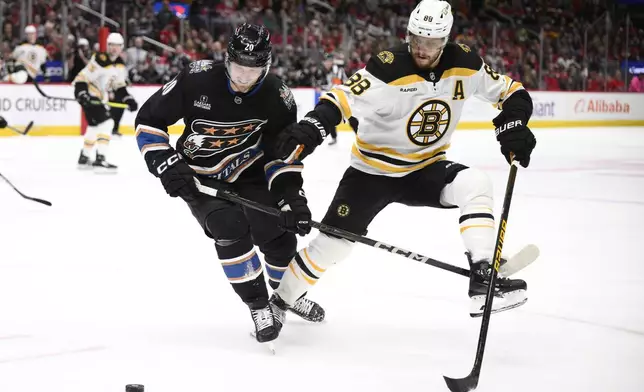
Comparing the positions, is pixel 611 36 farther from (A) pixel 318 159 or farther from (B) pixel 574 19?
(A) pixel 318 159

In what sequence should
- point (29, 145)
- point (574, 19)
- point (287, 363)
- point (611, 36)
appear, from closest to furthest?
point (287, 363) < point (29, 145) < point (611, 36) < point (574, 19)

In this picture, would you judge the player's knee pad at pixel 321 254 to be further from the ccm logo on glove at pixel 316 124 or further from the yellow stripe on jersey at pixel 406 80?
the yellow stripe on jersey at pixel 406 80

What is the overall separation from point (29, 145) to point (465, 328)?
8921 millimetres

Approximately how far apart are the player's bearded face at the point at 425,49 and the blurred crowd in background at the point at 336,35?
1021cm

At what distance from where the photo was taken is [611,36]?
1875cm

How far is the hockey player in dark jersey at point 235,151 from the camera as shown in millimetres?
3186

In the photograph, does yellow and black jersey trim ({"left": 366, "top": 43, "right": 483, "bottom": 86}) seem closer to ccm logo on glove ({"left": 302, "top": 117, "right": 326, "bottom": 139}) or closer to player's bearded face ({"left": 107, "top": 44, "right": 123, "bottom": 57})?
ccm logo on glove ({"left": 302, "top": 117, "right": 326, "bottom": 139})

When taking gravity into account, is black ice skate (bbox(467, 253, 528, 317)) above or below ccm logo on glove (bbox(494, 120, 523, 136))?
below

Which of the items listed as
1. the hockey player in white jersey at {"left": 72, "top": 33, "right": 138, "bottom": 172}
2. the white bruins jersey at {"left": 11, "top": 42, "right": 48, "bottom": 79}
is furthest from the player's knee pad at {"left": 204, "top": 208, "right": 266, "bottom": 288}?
the white bruins jersey at {"left": 11, "top": 42, "right": 48, "bottom": 79}

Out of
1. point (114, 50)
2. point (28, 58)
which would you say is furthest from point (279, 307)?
point (28, 58)

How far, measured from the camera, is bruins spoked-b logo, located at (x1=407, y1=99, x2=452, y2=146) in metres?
3.38

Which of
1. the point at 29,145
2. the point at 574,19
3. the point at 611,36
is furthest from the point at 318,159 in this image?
the point at 574,19

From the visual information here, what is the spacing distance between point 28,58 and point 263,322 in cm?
999

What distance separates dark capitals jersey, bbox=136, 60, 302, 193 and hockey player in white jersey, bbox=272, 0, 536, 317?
18 centimetres
